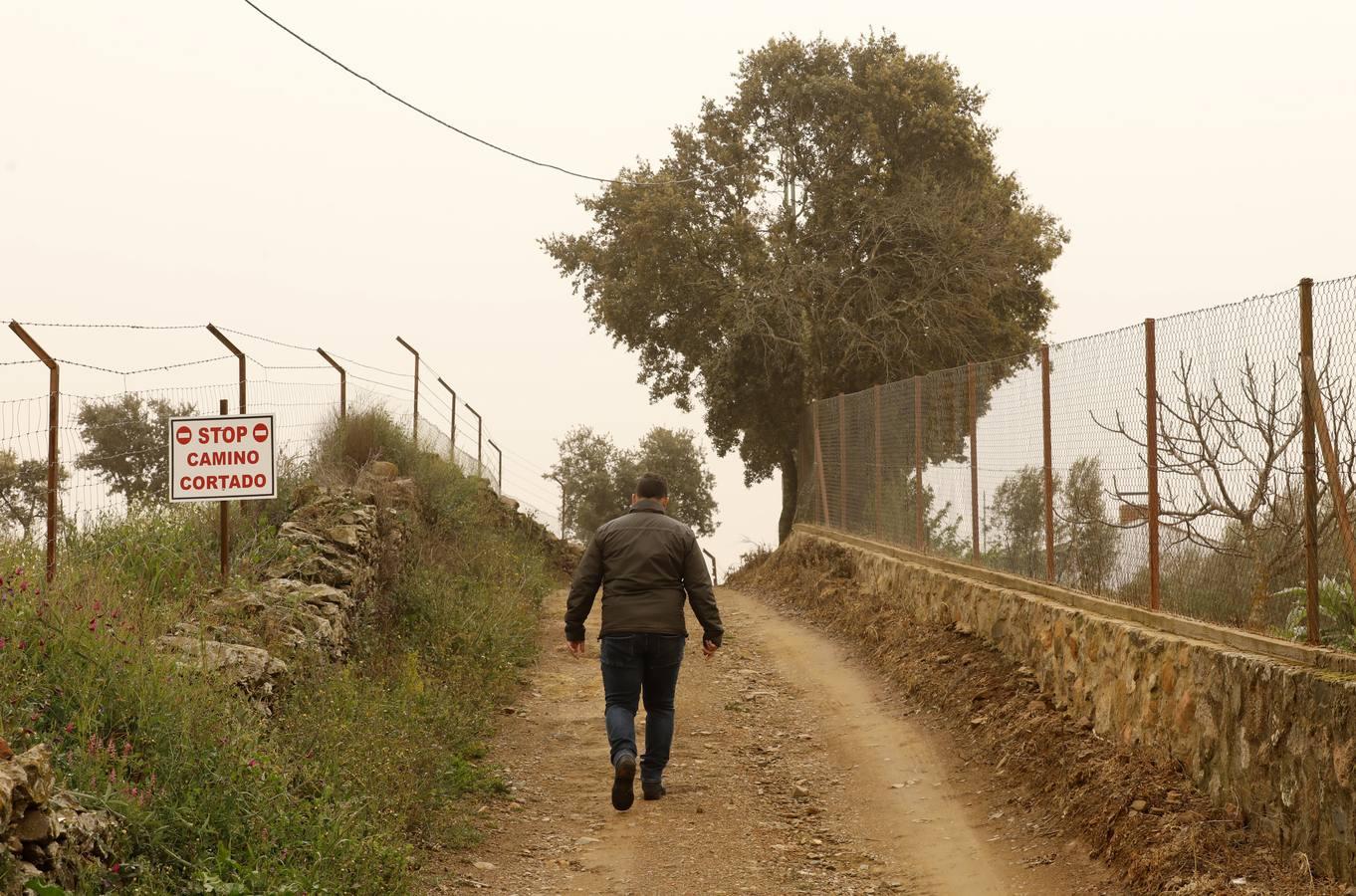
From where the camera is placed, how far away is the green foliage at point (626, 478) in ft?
159

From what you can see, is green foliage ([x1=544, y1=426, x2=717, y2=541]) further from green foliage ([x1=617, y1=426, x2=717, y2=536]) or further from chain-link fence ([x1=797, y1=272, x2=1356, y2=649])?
chain-link fence ([x1=797, y1=272, x2=1356, y2=649])

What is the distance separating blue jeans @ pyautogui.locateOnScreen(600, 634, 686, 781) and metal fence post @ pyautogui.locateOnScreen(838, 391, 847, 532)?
11.3m

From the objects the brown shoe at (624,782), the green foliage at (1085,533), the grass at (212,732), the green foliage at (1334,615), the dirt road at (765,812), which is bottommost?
the dirt road at (765,812)

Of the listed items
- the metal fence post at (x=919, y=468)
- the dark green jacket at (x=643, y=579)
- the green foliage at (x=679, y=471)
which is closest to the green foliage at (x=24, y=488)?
the dark green jacket at (x=643, y=579)

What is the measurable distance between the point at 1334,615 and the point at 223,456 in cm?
744

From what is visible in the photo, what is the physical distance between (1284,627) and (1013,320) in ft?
69.5

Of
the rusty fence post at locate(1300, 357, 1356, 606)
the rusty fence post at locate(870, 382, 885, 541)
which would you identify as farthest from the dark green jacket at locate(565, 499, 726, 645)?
the rusty fence post at locate(870, 382, 885, 541)

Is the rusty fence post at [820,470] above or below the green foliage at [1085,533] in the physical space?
above

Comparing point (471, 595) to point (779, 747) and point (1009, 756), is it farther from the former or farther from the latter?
point (1009, 756)

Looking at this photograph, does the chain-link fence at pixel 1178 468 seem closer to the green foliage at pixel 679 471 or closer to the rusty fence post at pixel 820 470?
the rusty fence post at pixel 820 470

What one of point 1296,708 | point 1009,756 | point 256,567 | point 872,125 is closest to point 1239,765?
point 1296,708

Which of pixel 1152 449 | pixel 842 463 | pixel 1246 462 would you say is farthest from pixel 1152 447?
pixel 842 463

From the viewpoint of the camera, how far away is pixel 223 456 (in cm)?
943

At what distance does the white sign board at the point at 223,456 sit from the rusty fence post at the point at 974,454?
6575mm
